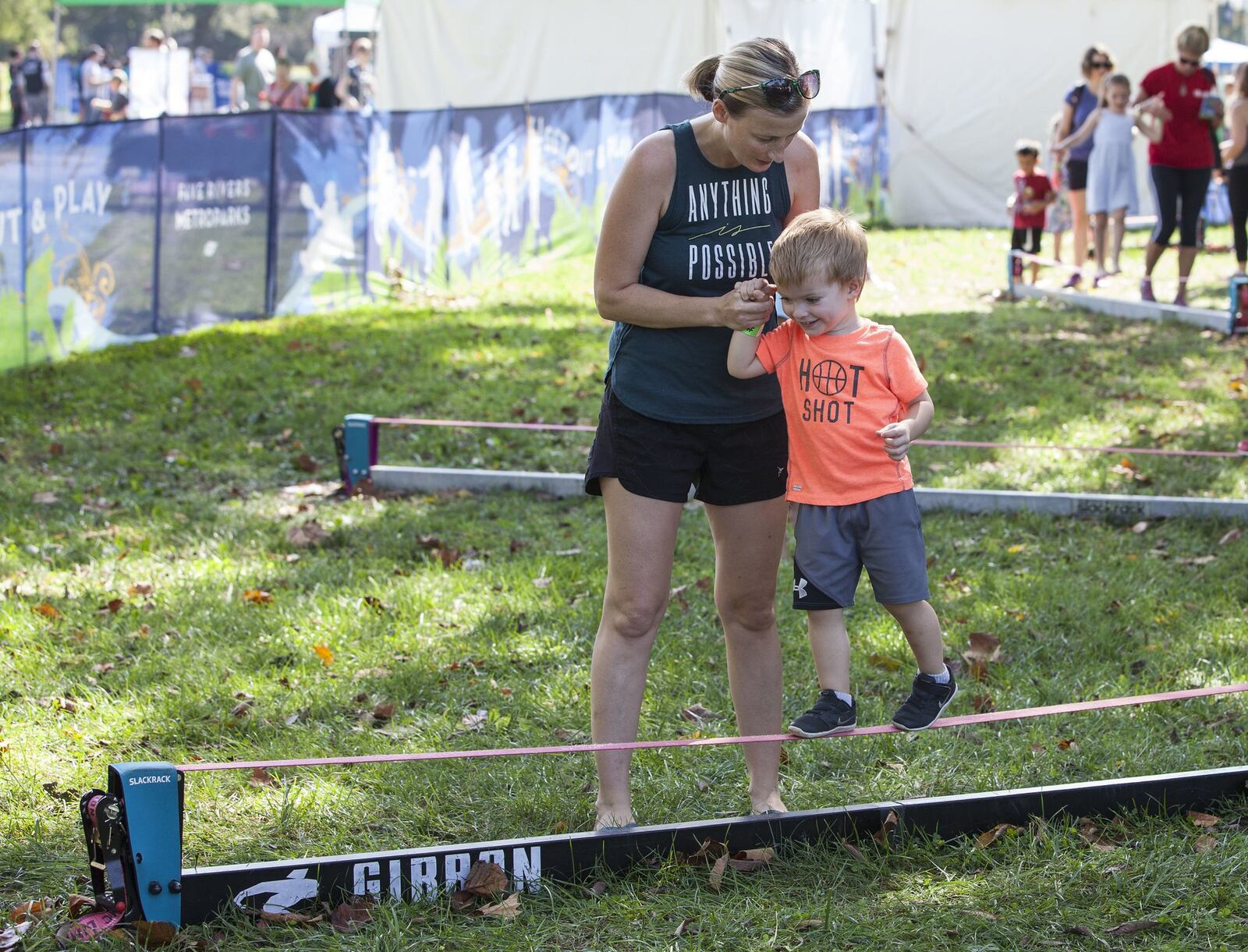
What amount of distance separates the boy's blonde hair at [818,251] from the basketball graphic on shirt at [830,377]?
22cm

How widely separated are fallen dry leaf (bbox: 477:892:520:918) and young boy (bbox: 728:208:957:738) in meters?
0.85

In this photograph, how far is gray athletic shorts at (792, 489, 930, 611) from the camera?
354 cm

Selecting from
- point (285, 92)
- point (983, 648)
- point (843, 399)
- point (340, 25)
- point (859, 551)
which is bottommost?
point (983, 648)

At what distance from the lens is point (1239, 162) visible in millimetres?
12242

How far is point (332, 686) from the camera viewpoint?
480cm

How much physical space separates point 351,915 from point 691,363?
1.61 metres

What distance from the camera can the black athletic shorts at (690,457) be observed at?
3.43 m

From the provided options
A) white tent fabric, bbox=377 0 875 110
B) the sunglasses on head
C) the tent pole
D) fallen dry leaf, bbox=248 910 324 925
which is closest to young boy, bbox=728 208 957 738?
the sunglasses on head

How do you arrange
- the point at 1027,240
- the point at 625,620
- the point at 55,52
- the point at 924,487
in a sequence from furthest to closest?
the point at 55,52, the point at 1027,240, the point at 924,487, the point at 625,620

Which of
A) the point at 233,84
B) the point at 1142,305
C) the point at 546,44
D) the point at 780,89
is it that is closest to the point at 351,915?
the point at 780,89

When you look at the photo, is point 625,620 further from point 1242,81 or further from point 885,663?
point 1242,81

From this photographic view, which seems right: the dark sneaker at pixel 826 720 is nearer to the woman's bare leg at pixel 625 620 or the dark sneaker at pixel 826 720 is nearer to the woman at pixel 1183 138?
the woman's bare leg at pixel 625 620

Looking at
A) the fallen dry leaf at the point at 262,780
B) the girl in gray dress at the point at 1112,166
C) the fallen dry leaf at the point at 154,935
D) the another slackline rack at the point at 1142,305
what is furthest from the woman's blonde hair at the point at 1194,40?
the fallen dry leaf at the point at 154,935

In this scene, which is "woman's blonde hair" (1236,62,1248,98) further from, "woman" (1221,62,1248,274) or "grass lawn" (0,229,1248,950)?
"grass lawn" (0,229,1248,950)
